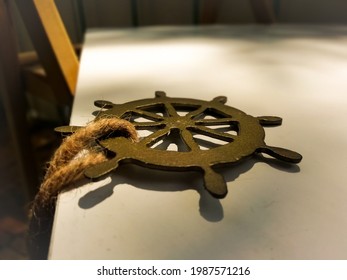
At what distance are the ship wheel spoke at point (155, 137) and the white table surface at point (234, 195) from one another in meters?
0.06

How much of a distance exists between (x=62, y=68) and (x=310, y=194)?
2.97 feet

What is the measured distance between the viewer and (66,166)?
1.89 ft

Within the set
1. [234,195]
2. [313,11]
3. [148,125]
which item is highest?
[313,11]

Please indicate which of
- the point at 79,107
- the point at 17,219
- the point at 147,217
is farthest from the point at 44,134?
the point at 147,217

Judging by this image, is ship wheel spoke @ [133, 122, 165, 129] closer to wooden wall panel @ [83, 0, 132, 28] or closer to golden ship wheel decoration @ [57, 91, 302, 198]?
golden ship wheel decoration @ [57, 91, 302, 198]

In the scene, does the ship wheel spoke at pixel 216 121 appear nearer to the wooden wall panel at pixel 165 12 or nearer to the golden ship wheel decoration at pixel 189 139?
the golden ship wheel decoration at pixel 189 139

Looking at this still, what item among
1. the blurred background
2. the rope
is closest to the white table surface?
the rope

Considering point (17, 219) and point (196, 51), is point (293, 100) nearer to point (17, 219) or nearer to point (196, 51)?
point (196, 51)

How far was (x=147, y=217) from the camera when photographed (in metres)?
0.52

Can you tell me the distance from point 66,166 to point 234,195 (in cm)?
25

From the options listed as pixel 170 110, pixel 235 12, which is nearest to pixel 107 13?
pixel 235 12

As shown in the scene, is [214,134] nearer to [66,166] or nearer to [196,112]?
[196,112]

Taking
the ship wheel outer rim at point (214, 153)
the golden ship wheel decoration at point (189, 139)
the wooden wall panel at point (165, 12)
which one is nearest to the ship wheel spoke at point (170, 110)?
the golden ship wheel decoration at point (189, 139)

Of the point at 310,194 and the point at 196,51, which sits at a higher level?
the point at 196,51
